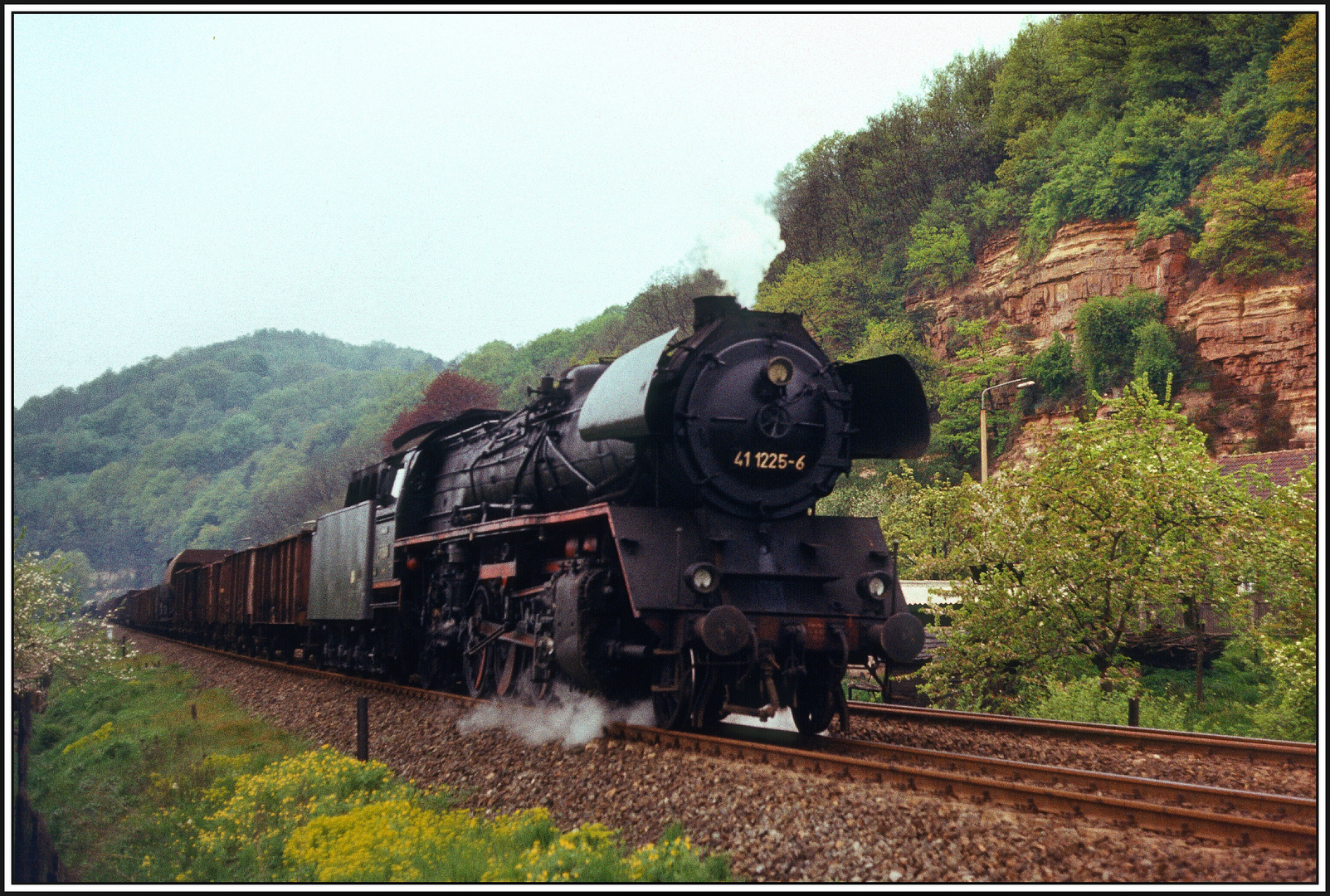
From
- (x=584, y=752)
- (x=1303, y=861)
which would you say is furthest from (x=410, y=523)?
(x=1303, y=861)

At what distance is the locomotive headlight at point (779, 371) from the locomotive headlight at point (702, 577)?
5.72ft

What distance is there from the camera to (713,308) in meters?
9.00

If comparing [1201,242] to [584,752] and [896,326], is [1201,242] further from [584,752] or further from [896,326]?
[584,752]

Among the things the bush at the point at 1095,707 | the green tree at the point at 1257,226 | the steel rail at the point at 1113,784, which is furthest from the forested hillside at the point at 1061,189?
the steel rail at the point at 1113,784

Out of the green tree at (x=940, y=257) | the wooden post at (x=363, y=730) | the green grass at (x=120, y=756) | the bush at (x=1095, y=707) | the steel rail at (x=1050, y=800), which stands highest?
the green tree at (x=940, y=257)

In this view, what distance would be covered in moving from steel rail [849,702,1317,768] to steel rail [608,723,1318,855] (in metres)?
2.28

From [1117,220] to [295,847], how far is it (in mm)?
35861

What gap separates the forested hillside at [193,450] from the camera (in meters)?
84.8

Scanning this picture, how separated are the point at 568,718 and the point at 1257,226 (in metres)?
30.4

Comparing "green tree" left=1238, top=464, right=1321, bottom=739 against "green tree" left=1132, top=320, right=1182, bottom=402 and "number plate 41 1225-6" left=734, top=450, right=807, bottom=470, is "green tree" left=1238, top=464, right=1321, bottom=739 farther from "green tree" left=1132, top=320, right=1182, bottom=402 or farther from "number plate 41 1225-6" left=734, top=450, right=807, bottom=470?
"green tree" left=1132, top=320, right=1182, bottom=402

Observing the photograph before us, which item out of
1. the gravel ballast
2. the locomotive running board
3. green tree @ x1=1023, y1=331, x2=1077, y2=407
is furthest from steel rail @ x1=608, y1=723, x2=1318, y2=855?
green tree @ x1=1023, y1=331, x2=1077, y2=407

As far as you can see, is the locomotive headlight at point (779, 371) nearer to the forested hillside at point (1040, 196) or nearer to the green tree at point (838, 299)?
the forested hillside at point (1040, 196)

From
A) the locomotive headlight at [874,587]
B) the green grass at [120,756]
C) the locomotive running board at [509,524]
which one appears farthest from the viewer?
the green grass at [120,756]

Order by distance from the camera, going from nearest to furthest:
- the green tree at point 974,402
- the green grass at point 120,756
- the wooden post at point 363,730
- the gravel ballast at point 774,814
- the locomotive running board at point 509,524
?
the gravel ballast at point 774,814, the locomotive running board at point 509,524, the wooden post at point 363,730, the green grass at point 120,756, the green tree at point 974,402
